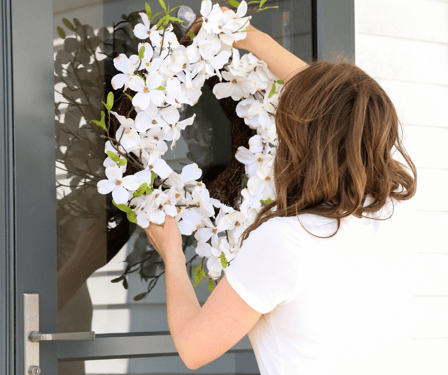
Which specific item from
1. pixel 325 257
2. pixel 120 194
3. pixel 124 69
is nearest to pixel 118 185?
pixel 120 194

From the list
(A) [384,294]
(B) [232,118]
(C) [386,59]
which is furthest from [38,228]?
(C) [386,59]

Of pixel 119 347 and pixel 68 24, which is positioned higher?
pixel 68 24

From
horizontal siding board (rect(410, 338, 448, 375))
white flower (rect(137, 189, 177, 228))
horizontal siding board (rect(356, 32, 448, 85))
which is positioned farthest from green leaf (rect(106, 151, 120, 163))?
horizontal siding board (rect(410, 338, 448, 375))

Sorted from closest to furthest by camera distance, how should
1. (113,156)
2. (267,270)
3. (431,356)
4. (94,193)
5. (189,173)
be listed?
1. (267,270)
2. (113,156)
3. (189,173)
4. (94,193)
5. (431,356)

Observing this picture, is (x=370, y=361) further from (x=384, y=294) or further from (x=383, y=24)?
(x=383, y=24)

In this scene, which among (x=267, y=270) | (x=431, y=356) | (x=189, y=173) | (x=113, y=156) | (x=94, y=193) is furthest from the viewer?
(x=431, y=356)

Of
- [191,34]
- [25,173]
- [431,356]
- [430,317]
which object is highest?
[191,34]

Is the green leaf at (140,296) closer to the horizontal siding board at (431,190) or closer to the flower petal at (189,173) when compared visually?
the flower petal at (189,173)

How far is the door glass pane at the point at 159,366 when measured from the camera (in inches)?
51.8

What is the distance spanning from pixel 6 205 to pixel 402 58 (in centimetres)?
135

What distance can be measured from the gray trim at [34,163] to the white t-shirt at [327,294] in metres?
0.53

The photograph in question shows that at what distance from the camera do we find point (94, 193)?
1356 mm

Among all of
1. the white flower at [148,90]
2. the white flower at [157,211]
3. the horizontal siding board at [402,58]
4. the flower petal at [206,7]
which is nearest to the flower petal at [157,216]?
the white flower at [157,211]

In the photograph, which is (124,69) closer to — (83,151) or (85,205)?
(83,151)
